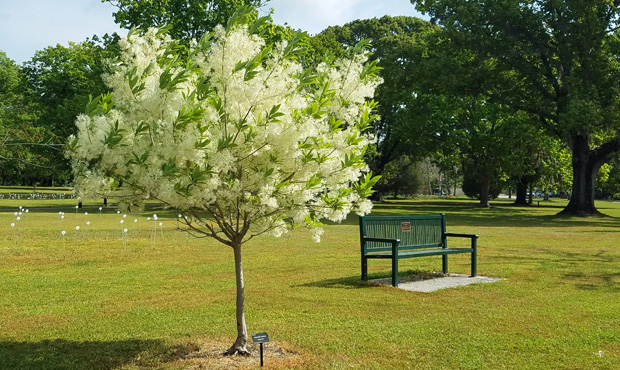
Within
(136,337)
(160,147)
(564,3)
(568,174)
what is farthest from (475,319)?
(568,174)

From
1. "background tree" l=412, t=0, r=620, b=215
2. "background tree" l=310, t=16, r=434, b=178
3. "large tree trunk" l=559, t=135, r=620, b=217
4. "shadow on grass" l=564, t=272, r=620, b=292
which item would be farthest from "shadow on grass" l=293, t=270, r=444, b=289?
"large tree trunk" l=559, t=135, r=620, b=217

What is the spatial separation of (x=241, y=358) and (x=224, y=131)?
7.66ft

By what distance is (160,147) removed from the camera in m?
4.58

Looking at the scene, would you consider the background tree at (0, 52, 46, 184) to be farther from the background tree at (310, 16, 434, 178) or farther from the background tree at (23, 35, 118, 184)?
the background tree at (310, 16, 434, 178)

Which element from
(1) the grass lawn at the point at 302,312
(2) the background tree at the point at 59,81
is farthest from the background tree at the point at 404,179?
(1) the grass lawn at the point at 302,312

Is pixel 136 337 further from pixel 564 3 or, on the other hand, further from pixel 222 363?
Result: pixel 564 3

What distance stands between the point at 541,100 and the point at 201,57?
32.2 metres

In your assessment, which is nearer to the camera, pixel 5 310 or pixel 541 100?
pixel 5 310

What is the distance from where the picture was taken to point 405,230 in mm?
10562

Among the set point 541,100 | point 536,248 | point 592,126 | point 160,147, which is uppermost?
point 541,100

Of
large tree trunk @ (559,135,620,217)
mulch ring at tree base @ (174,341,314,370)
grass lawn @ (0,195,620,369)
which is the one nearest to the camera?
mulch ring at tree base @ (174,341,314,370)

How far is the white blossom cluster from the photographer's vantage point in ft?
14.8

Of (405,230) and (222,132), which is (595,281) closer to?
(405,230)

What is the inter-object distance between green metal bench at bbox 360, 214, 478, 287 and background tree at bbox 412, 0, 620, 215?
66.2 ft
